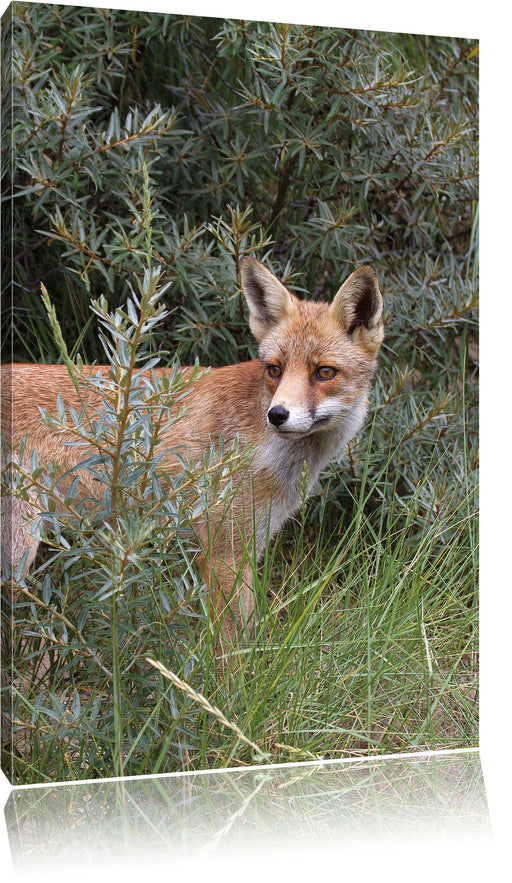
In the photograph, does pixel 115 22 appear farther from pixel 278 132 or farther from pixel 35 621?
pixel 35 621

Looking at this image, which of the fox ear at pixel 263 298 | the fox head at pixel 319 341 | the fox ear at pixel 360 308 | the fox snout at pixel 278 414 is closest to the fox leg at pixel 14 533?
the fox snout at pixel 278 414

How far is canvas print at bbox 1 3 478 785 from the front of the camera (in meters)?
3.58

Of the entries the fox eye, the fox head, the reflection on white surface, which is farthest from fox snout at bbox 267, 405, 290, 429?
the reflection on white surface

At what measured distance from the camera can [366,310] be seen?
4.07 metres

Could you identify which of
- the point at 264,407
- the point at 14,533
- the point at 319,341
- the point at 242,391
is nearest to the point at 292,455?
the point at 264,407

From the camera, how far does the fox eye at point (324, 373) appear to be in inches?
158

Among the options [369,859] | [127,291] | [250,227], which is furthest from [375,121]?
[369,859]

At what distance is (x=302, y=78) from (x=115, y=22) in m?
0.80

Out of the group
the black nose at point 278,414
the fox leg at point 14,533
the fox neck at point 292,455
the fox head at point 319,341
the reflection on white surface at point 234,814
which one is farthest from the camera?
the fox neck at point 292,455

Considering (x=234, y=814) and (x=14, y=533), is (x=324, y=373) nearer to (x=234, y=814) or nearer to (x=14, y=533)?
(x=14, y=533)

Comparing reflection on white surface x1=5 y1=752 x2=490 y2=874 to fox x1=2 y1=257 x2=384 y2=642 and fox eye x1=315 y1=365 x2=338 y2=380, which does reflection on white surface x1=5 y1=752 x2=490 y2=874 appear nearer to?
fox x1=2 y1=257 x2=384 y2=642

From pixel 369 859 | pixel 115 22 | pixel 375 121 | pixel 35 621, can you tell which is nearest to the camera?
pixel 369 859

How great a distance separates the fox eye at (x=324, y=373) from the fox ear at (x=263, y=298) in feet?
0.91

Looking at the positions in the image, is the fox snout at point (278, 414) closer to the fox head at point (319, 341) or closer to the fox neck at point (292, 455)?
the fox head at point (319, 341)
